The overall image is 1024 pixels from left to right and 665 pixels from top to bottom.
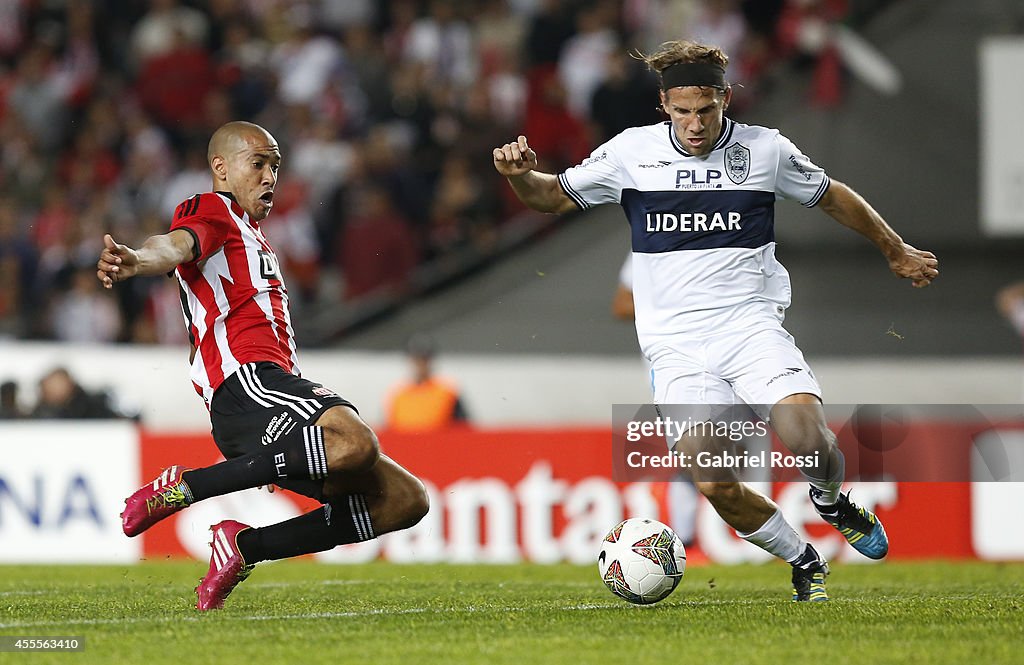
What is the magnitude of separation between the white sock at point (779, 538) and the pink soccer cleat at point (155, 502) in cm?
261

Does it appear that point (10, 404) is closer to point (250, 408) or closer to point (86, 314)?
point (86, 314)

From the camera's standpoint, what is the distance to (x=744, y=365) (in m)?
7.41

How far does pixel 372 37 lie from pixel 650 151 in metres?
9.28

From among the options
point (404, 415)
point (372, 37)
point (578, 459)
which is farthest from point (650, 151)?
point (372, 37)

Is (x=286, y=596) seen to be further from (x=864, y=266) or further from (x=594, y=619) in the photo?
(x=864, y=266)

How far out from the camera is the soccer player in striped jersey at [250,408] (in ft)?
22.9

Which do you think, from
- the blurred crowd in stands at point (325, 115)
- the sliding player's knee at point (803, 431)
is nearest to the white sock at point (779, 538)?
the sliding player's knee at point (803, 431)

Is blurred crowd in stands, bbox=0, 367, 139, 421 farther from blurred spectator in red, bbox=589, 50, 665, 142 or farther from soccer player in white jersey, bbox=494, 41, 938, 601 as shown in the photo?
soccer player in white jersey, bbox=494, 41, 938, 601

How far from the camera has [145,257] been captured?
6551 mm

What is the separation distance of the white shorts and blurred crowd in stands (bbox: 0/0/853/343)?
23.4 feet

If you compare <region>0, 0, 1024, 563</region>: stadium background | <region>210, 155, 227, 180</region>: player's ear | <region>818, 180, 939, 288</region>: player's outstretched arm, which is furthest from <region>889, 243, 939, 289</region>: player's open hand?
<region>0, 0, 1024, 563</region>: stadium background

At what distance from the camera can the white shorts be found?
7.32 m

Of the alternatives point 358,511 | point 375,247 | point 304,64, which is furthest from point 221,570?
point 304,64

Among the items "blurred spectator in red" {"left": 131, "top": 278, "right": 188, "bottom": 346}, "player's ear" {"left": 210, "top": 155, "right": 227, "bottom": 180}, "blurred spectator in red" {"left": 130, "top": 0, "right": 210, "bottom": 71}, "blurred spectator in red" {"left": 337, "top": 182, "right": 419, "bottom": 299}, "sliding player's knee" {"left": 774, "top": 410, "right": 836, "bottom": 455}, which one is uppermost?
"blurred spectator in red" {"left": 130, "top": 0, "right": 210, "bottom": 71}
